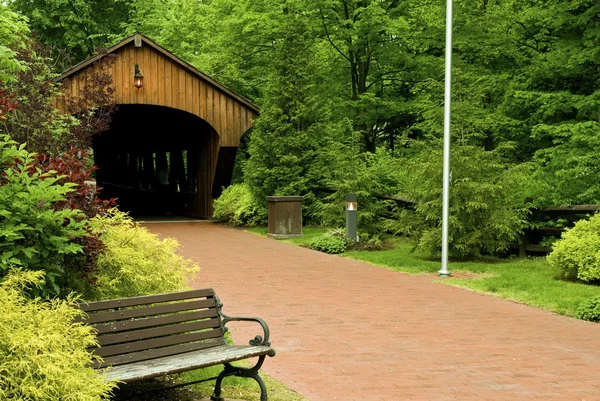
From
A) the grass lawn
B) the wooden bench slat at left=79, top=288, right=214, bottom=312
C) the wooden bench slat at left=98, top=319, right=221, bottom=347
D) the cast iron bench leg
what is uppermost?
the wooden bench slat at left=79, top=288, right=214, bottom=312

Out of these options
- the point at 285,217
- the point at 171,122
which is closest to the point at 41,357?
the point at 285,217

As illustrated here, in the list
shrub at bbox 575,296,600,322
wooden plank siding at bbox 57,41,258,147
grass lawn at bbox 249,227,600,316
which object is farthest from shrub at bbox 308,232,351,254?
wooden plank siding at bbox 57,41,258,147

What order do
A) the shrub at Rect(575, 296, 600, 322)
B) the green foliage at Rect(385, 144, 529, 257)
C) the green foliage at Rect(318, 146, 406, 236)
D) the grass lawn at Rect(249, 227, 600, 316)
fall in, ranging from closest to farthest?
the shrub at Rect(575, 296, 600, 322), the grass lawn at Rect(249, 227, 600, 316), the green foliage at Rect(385, 144, 529, 257), the green foliage at Rect(318, 146, 406, 236)

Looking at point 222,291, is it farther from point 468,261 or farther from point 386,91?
point 386,91

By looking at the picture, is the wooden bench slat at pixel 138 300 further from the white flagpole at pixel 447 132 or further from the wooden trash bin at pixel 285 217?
the wooden trash bin at pixel 285 217

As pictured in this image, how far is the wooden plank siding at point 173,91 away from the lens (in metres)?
23.9

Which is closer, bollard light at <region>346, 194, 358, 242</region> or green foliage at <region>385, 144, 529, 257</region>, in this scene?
green foliage at <region>385, 144, 529, 257</region>

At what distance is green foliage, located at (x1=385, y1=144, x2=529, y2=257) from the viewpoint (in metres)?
15.0

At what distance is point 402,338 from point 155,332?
3643mm

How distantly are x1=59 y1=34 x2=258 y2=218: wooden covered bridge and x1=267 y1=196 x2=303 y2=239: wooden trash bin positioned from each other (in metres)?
5.40

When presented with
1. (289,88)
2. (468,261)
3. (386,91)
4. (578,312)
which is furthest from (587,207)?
(386,91)

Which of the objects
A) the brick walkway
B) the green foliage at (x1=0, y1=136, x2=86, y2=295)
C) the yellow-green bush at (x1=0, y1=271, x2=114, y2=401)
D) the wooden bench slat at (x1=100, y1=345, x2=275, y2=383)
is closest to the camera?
the yellow-green bush at (x1=0, y1=271, x2=114, y2=401)

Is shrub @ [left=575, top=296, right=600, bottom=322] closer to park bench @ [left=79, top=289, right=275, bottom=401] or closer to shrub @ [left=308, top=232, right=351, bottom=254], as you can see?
park bench @ [left=79, top=289, right=275, bottom=401]

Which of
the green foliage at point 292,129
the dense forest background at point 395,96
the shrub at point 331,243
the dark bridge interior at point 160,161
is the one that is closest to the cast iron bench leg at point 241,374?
the dense forest background at point 395,96
